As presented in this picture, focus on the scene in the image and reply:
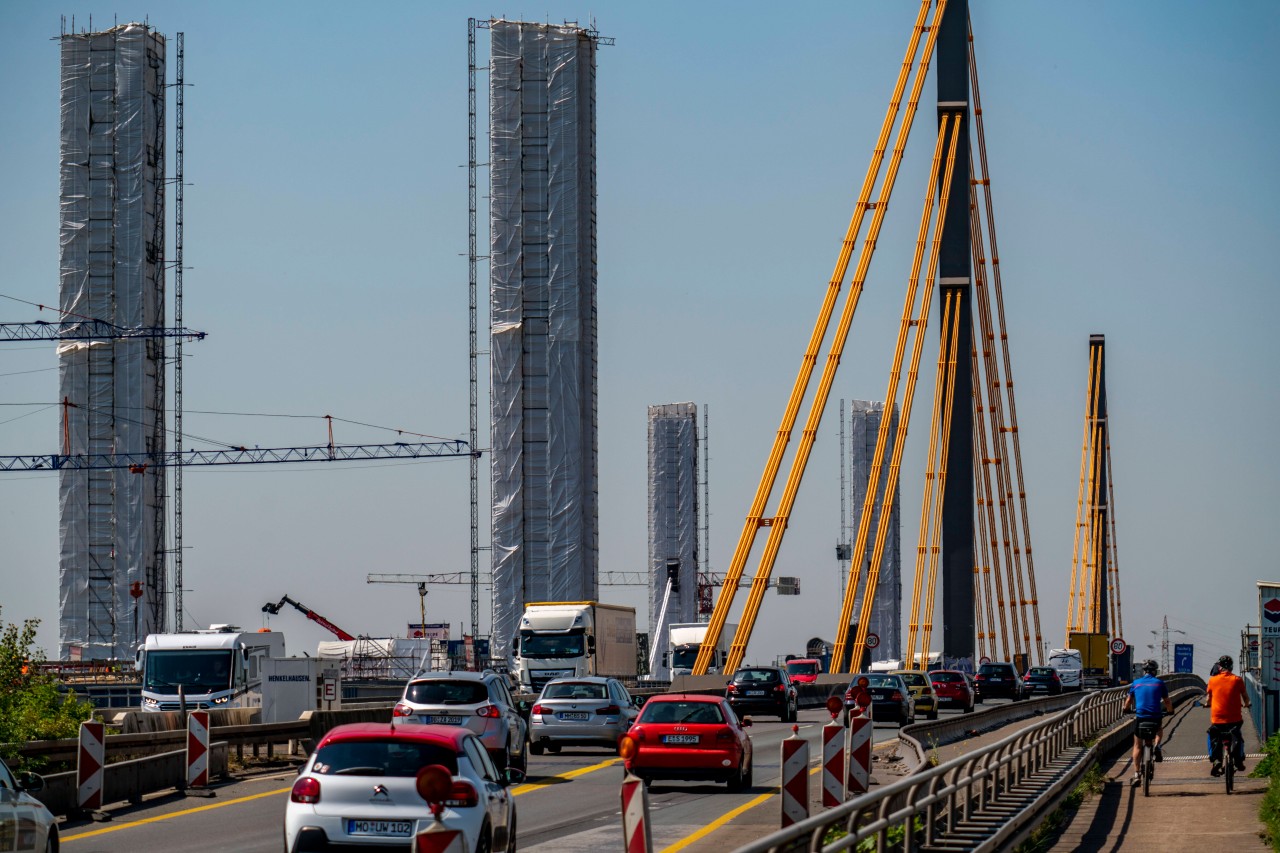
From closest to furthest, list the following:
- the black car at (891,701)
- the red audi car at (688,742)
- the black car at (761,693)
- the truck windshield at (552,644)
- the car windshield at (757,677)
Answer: the red audi car at (688,742) → the black car at (891,701) → the black car at (761,693) → the car windshield at (757,677) → the truck windshield at (552,644)

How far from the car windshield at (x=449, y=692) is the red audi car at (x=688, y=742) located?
→ 10.6 ft

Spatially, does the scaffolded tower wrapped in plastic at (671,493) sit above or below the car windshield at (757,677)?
above

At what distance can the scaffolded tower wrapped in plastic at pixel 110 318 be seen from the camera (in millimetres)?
96688

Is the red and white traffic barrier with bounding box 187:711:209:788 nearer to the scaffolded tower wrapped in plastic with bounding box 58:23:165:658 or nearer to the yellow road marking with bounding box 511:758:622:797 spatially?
the yellow road marking with bounding box 511:758:622:797

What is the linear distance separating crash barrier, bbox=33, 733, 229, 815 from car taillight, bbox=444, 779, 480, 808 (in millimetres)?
8322

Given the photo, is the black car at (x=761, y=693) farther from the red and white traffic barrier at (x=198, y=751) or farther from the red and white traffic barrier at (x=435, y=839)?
the red and white traffic barrier at (x=435, y=839)

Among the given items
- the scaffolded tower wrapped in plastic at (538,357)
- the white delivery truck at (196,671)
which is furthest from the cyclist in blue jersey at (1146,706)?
the scaffolded tower wrapped in plastic at (538,357)

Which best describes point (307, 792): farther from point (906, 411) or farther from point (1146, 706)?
point (906, 411)

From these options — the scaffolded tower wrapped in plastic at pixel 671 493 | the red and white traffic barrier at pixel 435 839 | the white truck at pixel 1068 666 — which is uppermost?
the scaffolded tower wrapped in plastic at pixel 671 493

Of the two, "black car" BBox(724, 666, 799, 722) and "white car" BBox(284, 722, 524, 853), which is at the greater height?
"white car" BBox(284, 722, 524, 853)

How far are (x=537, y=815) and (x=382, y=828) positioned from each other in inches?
299

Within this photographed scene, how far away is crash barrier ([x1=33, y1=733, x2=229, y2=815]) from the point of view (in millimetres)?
21413

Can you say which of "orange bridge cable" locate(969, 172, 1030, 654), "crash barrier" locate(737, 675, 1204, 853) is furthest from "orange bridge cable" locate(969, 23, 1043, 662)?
"crash barrier" locate(737, 675, 1204, 853)

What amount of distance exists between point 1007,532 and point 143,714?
54.0 m
